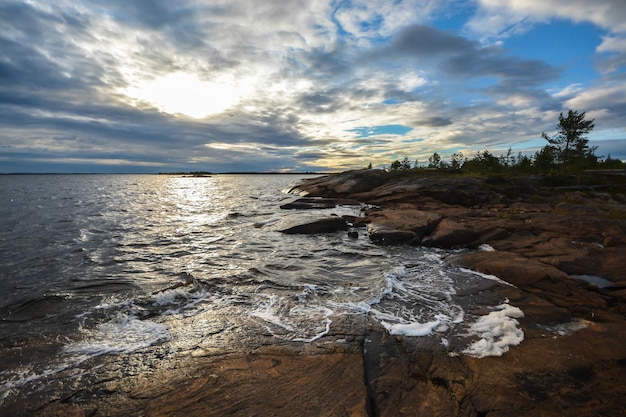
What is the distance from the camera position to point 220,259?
16188 millimetres

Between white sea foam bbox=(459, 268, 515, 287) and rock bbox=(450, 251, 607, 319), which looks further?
white sea foam bbox=(459, 268, 515, 287)

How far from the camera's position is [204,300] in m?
10.7

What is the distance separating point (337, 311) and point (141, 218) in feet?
95.7

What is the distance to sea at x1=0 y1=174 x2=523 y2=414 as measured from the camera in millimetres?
7336

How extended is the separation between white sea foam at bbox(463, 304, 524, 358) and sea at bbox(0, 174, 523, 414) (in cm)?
5

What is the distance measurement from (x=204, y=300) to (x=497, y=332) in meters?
9.22

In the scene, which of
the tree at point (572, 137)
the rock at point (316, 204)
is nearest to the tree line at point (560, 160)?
the tree at point (572, 137)

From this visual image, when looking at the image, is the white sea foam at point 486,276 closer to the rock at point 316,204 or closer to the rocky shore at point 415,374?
the rocky shore at point 415,374

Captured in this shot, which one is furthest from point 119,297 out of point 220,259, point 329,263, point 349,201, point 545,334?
point 349,201

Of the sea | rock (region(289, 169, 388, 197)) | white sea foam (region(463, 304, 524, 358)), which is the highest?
rock (region(289, 169, 388, 197))

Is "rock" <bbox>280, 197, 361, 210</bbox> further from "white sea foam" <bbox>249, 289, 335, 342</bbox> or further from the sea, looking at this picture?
"white sea foam" <bbox>249, 289, 335, 342</bbox>

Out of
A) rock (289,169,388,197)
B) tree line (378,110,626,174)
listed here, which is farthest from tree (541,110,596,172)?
rock (289,169,388,197)

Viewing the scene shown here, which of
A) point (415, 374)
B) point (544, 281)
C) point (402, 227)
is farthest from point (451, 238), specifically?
point (415, 374)

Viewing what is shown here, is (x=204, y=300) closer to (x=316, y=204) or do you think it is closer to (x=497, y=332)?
(x=497, y=332)
